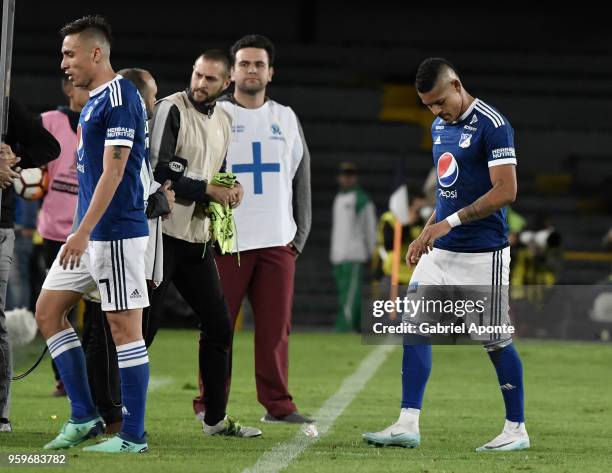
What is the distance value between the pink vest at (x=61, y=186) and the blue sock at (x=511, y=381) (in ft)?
10.8

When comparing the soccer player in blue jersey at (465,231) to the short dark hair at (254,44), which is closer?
the soccer player in blue jersey at (465,231)

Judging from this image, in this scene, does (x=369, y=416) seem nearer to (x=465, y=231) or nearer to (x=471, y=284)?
(x=471, y=284)

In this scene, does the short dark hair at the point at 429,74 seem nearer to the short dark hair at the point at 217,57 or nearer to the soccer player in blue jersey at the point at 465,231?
the soccer player in blue jersey at the point at 465,231

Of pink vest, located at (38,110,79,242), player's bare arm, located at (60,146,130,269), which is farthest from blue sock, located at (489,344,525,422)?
pink vest, located at (38,110,79,242)

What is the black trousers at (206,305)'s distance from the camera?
689 centimetres

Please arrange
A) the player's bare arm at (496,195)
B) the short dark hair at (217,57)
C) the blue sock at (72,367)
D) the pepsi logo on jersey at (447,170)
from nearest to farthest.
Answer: the blue sock at (72,367), the player's bare arm at (496,195), the pepsi logo on jersey at (447,170), the short dark hair at (217,57)

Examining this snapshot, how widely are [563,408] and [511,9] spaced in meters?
17.2

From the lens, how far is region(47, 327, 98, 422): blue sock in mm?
6367

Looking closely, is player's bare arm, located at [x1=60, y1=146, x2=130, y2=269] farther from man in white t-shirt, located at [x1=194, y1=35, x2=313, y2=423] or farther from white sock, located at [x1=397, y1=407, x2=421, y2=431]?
man in white t-shirt, located at [x1=194, y1=35, x2=313, y2=423]

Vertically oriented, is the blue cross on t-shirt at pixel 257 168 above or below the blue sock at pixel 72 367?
above

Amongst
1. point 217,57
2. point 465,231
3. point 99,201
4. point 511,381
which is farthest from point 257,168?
point 99,201

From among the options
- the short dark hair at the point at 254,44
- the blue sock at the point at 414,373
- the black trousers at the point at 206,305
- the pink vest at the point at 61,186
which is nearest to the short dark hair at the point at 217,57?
the short dark hair at the point at 254,44

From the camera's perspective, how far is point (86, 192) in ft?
19.9

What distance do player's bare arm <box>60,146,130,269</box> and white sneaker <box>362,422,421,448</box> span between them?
67.6 inches
